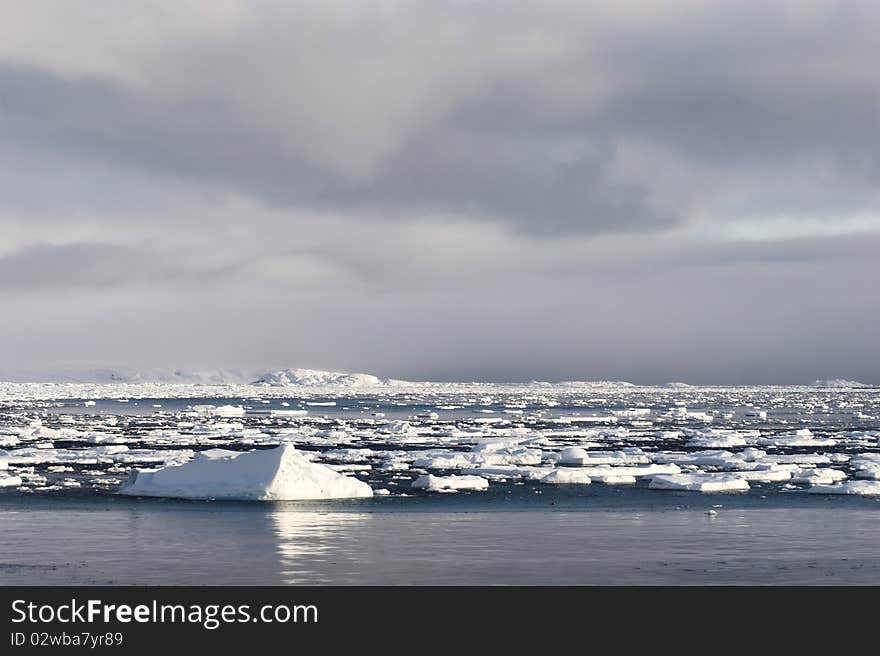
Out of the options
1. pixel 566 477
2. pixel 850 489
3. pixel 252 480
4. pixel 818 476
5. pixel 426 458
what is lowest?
pixel 850 489

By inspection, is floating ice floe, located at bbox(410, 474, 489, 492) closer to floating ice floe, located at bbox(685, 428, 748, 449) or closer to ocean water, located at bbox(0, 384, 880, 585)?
ocean water, located at bbox(0, 384, 880, 585)

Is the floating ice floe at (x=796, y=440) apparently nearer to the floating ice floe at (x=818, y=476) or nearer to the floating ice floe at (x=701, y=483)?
the floating ice floe at (x=818, y=476)

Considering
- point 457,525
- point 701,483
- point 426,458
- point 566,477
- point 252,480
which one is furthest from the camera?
point 426,458

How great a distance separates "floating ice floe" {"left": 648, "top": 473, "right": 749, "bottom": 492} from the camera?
38.7m

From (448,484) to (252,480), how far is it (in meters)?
6.75

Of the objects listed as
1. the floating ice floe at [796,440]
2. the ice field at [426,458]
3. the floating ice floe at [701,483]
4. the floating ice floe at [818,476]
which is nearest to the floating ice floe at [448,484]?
the ice field at [426,458]

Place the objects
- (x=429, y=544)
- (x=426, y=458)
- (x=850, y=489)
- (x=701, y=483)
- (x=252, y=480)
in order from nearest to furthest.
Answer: (x=429, y=544)
(x=252, y=480)
(x=850, y=489)
(x=701, y=483)
(x=426, y=458)

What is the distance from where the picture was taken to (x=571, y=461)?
4872 cm

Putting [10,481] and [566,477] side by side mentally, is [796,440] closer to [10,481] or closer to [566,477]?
[566,477]

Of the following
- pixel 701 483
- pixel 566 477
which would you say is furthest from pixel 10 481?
pixel 701 483

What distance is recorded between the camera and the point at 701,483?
38.9 metres

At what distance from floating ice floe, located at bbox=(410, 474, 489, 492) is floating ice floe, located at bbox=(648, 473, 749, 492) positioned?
5.99m
